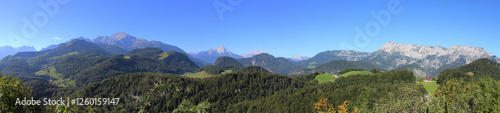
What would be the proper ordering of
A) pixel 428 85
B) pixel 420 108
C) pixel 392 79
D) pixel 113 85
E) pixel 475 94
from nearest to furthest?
pixel 420 108 < pixel 475 94 < pixel 428 85 < pixel 392 79 < pixel 113 85

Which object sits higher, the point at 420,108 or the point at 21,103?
the point at 21,103

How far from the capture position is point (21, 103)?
42.3ft

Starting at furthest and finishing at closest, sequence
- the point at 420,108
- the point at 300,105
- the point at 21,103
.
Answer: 1. the point at 300,105
2. the point at 420,108
3. the point at 21,103

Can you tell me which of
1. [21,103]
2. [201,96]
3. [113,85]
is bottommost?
[201,96]

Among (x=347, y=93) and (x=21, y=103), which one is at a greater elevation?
(x=21, y=103)

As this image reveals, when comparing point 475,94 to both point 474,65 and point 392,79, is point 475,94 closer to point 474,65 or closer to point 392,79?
point 392,79

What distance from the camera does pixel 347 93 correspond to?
11231 cm

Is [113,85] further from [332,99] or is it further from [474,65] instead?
[474,65]

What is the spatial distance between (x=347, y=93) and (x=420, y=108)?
105 m

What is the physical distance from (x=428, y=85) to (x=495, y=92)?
101 m

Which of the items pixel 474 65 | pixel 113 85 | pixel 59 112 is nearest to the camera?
pixel 59 112

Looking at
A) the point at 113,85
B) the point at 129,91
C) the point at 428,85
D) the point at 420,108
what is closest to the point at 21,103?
the point at 420,108

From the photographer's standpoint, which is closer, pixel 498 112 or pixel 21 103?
pixel 21 103

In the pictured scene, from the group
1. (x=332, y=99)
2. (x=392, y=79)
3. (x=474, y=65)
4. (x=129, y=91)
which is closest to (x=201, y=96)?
(x=129, y=91)
